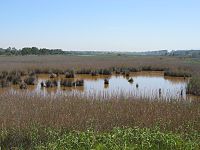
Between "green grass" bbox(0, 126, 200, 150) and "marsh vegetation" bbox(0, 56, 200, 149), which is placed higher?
"green grass" bbox(0, 126, 200, 150)

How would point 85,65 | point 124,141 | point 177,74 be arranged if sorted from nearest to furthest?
point 124,141 → point 177,74 → point 85,65

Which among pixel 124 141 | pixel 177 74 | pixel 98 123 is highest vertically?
pixel 124 141

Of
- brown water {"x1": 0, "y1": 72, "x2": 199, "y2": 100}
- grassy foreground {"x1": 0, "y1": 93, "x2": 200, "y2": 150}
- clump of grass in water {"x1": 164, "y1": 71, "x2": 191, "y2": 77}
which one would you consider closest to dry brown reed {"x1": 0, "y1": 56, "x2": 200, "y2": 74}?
clump of grass in water {"x1": 164, "y1": 71, "x2": 191, "y2": 77}

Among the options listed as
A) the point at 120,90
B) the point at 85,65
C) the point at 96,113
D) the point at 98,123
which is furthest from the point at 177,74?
the point at 98,123

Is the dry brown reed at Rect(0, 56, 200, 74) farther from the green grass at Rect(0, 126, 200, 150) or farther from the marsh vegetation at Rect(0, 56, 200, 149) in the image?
the green grass at Rect(0, 126, 200, 150)

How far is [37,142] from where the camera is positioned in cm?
732

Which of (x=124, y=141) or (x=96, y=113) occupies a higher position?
(x=124, y=141)

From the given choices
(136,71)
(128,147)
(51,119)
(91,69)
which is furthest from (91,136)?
(136,71)

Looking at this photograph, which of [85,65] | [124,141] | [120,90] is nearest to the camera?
[124,141]

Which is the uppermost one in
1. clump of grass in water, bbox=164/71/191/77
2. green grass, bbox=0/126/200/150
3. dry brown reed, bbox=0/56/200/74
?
green grass, bbox=0/126/200/150

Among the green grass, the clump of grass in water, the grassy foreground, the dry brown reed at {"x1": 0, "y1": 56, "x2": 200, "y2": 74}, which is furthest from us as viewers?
the dry brown reed at {"x1": 0, "y1": 56, "x2": 200, "y2": 74}

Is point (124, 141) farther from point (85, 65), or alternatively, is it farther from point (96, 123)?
point (85, 65)

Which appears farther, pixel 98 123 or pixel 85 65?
pixel 85 65

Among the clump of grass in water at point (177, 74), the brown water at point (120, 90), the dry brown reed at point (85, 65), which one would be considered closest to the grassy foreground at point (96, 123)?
the brown water at point (120, 90)
